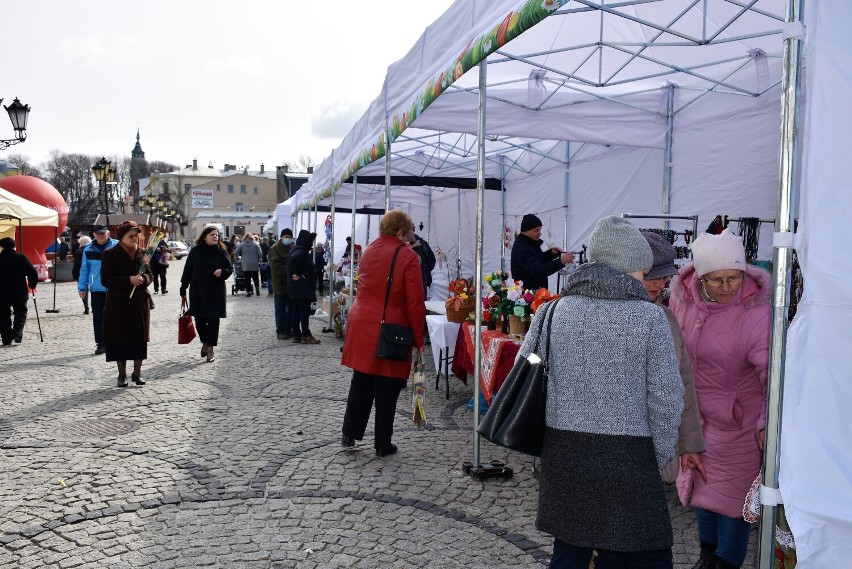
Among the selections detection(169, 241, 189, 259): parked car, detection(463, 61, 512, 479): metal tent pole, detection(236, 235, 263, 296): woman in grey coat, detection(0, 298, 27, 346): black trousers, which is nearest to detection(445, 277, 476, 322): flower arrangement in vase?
detection(463, 61, 512, 479): metal tent pole

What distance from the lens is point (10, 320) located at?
11234 mm

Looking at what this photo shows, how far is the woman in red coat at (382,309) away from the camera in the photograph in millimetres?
5309

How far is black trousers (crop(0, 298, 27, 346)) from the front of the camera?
442 inches

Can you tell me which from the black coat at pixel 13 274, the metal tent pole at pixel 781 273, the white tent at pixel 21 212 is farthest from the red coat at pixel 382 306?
the white tent at pixel 21 212

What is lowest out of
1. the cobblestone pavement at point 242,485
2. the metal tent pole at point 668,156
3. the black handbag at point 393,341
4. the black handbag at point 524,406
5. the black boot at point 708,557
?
the cobblestone pavement at point 242,485

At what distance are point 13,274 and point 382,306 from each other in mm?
8396

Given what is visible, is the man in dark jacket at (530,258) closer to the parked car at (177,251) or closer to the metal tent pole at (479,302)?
the metal tent pole at (479,302)

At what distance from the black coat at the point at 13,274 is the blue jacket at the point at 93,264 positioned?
925 millimetres

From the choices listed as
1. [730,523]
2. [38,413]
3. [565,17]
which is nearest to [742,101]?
[565,17]

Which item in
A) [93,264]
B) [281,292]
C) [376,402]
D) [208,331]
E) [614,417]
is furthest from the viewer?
[281,292]

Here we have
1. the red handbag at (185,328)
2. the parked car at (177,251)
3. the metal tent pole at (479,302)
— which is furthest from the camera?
the parked car at (177,251)

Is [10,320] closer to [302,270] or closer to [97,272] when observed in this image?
[97,272]

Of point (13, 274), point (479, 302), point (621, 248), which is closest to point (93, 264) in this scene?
point (13, 274)

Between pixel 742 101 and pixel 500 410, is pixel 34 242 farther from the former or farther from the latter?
pixel 500 410
